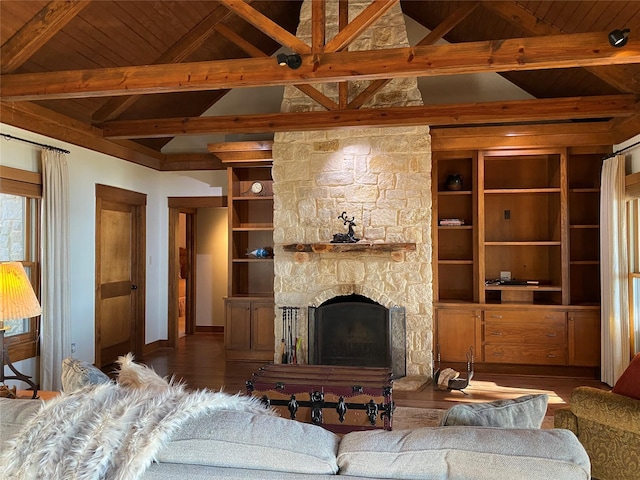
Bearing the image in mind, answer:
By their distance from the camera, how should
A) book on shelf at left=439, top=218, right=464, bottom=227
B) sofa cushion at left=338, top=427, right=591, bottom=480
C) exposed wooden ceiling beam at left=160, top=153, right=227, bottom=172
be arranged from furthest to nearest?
exposed wooden ceiling beam at left=160, top=153, right=227, bottom=172 → book on shelf at left=439, top=218, right=464, bottom=227 → sofa cushion at left=338, top=427, right=591, bottom=480

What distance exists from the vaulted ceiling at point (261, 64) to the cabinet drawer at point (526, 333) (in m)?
2.16

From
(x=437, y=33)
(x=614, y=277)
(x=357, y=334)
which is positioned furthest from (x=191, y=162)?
(x=614, y=277)

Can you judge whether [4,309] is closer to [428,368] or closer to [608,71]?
[428,368]

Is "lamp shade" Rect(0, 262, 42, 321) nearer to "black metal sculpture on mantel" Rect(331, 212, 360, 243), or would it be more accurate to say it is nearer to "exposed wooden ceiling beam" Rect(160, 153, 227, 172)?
"black metal sculpture on mantel" Rect(331, 212, 360, 243)

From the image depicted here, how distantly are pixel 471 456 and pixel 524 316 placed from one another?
4.45 m

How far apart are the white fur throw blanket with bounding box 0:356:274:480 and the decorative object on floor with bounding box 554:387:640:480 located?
2.09 m

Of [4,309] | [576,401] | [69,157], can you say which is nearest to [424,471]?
[576,401]

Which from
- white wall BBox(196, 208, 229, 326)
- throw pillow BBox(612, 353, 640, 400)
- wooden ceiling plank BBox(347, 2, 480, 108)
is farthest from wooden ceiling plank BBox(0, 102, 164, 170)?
throw pillow BBox(612, 353, 640, 400)

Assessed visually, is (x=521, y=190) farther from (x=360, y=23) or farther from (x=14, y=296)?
(x=14, y=296)

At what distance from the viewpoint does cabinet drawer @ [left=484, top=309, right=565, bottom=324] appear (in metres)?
5.08

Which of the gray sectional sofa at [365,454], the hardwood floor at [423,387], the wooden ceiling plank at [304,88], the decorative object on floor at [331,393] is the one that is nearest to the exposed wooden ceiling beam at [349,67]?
the wooden ceiling plank at [304,88]

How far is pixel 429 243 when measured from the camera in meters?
5.13

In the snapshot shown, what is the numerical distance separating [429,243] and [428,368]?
1.40 meters

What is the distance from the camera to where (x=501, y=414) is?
1.55 m
